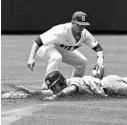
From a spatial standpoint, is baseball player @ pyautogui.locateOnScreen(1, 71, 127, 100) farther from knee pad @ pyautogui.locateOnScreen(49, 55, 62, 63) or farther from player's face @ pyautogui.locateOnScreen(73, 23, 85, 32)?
player's face @ pyautogui.locateOnScreen(73, 23, 85, 32)

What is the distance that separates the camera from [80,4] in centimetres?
2223

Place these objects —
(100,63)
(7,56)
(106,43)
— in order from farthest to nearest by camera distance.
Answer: (106,43), (7,56), (100,63)

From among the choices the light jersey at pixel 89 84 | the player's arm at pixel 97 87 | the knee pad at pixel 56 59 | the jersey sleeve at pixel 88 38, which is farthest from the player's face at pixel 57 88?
the jersey sleeve at pixel 88 38

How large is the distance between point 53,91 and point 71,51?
53.4 inches

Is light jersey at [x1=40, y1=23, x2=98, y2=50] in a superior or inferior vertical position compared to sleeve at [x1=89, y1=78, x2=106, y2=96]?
superior

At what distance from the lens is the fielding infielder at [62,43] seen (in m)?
9.18

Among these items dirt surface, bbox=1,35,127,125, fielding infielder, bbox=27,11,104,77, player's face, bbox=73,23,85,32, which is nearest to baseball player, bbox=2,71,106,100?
dirt surface, bbox=1,35,127,125

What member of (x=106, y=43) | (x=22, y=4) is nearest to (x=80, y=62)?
(x=106, y=43)

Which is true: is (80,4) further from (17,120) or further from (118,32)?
(17,120)

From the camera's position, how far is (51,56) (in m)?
9.43

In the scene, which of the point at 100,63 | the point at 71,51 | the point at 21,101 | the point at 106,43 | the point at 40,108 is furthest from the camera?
the point at 106,43

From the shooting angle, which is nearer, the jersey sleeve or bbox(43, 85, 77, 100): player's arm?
bbox(43, 85, 77, 100): player's arm

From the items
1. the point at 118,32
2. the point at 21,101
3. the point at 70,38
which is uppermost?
the point at 70,38

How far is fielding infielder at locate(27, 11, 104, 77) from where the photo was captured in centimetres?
918
